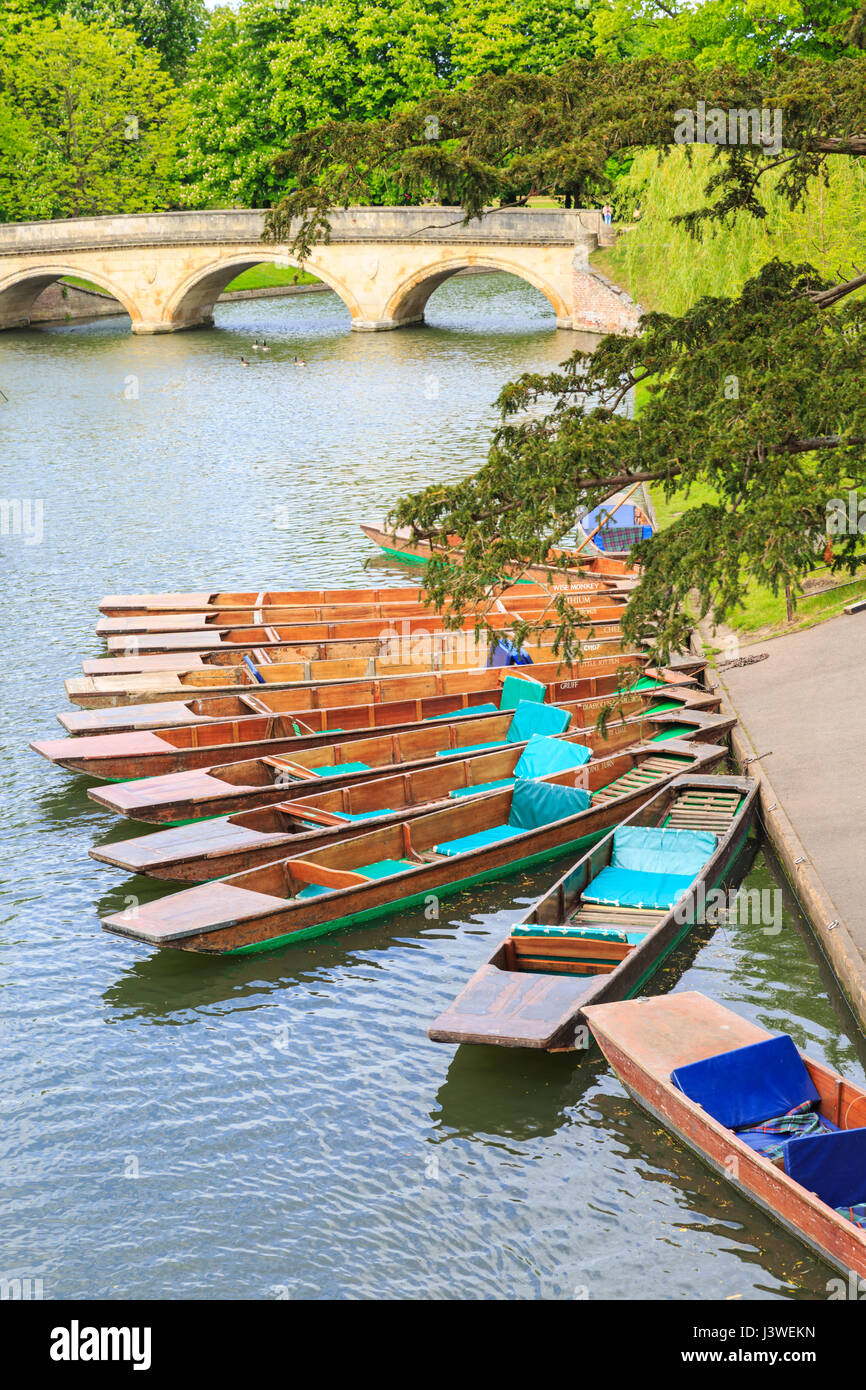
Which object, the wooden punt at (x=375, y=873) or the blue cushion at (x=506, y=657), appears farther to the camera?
the blue cushion at (x=506, y=657)

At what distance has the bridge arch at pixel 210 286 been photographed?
165 feet

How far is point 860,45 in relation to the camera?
11.8 meters

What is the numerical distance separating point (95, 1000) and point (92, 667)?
6.50 metres

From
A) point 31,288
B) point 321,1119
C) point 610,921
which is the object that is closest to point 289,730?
point 610,921

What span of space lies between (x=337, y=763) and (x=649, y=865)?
367 cm

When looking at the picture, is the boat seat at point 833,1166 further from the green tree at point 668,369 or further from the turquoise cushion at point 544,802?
the turquoise cushion at point 544,802

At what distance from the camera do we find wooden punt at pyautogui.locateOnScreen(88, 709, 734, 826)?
43.2 ft

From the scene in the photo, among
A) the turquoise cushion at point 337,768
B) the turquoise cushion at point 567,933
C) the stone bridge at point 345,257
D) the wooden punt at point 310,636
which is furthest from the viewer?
the stone bridge at point 345,257

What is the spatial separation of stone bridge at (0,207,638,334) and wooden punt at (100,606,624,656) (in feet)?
93.3

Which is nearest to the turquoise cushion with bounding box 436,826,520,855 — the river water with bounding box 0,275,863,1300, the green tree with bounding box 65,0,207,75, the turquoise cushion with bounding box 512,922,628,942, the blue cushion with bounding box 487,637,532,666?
the river water with bounding box 0,275,863,1300

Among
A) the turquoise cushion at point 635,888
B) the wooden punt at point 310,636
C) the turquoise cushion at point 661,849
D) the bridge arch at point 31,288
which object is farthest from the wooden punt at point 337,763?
the bridge arch at point 31,288

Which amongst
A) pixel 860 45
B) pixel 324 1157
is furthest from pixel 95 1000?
pixel 860 45

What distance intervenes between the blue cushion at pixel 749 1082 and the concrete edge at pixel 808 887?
1243 mm
